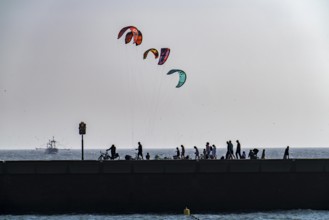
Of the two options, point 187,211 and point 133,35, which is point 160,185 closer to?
point 187,211

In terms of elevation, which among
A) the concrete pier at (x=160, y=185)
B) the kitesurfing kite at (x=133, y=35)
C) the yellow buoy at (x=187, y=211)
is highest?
the kitesurfing kite at (x=133, y=35)

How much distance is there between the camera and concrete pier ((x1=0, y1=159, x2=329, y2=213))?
55406 millimetres

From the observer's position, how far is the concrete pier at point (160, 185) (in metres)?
55.4

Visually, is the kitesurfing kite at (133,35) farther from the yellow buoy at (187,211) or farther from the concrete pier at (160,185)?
the yellow buoy at (187,211)

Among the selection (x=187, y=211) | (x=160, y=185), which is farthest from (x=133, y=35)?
(x=187, y=211)

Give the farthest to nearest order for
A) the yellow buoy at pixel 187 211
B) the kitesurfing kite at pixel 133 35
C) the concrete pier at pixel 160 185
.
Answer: the kitesurfing kite at pixel 133 35
the concrete pier at pixel 160 185
the yellow buoy at pixel 187 211

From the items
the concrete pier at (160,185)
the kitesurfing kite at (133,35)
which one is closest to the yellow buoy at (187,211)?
the concrete pier at (160,185)

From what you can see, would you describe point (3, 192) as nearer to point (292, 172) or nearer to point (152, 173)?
point (152, 173)

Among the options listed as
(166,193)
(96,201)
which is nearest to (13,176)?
(96,201)

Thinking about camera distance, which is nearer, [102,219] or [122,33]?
[102,219]

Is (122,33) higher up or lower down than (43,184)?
higher up

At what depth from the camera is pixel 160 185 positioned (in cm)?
5578

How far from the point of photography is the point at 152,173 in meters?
55.8

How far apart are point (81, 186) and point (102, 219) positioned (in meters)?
2.74
